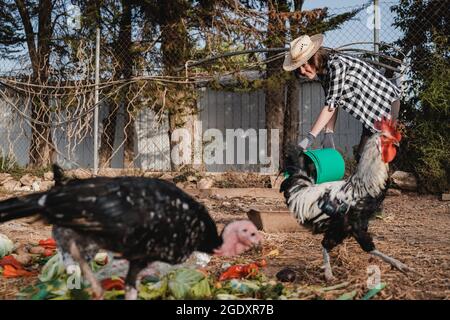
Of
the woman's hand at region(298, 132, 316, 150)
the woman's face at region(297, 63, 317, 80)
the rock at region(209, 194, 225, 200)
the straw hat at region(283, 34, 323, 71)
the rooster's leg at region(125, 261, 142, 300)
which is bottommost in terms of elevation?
the rock at region(209, 194, 225, 200)

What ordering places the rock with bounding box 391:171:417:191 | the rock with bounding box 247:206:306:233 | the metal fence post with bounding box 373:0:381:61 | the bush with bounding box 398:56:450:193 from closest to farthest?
1. the rock with bounding box 247:206:306:233
2. the bush with bounding box 398:56:450:193
3. the metal fence post with bounding box 373:0:381:61
4. the rock with bounding box 391:171:417:191

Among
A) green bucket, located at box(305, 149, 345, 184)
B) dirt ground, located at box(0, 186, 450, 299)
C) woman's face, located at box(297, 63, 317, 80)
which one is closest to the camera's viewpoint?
dirt ground, located at box(0, 186, 450, 299)

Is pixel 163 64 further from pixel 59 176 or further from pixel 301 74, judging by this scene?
pixel 59 176

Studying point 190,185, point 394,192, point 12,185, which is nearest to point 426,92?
point 394,192

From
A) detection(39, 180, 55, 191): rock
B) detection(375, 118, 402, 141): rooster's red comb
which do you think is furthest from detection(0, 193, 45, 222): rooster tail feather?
detection(39, 180, 55, 191): rock

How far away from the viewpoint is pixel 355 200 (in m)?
3.15

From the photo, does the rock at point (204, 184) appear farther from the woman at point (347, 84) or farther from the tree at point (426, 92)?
the woman at point (347, 84)

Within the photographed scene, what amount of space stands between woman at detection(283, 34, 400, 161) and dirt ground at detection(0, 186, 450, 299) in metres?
1.00

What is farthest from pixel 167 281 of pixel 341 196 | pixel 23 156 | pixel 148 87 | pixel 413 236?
pixel 23 156

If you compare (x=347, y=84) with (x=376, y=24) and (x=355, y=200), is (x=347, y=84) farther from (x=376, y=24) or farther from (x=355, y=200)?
(x=376, y=24)

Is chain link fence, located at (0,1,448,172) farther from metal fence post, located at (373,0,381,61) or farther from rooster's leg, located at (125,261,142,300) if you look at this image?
rooster's leg, located at (125,261,142,300)

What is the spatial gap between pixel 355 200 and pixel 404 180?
17.5ft

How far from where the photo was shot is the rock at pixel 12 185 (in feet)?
29.9

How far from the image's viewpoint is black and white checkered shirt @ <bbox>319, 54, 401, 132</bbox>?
3.70m
